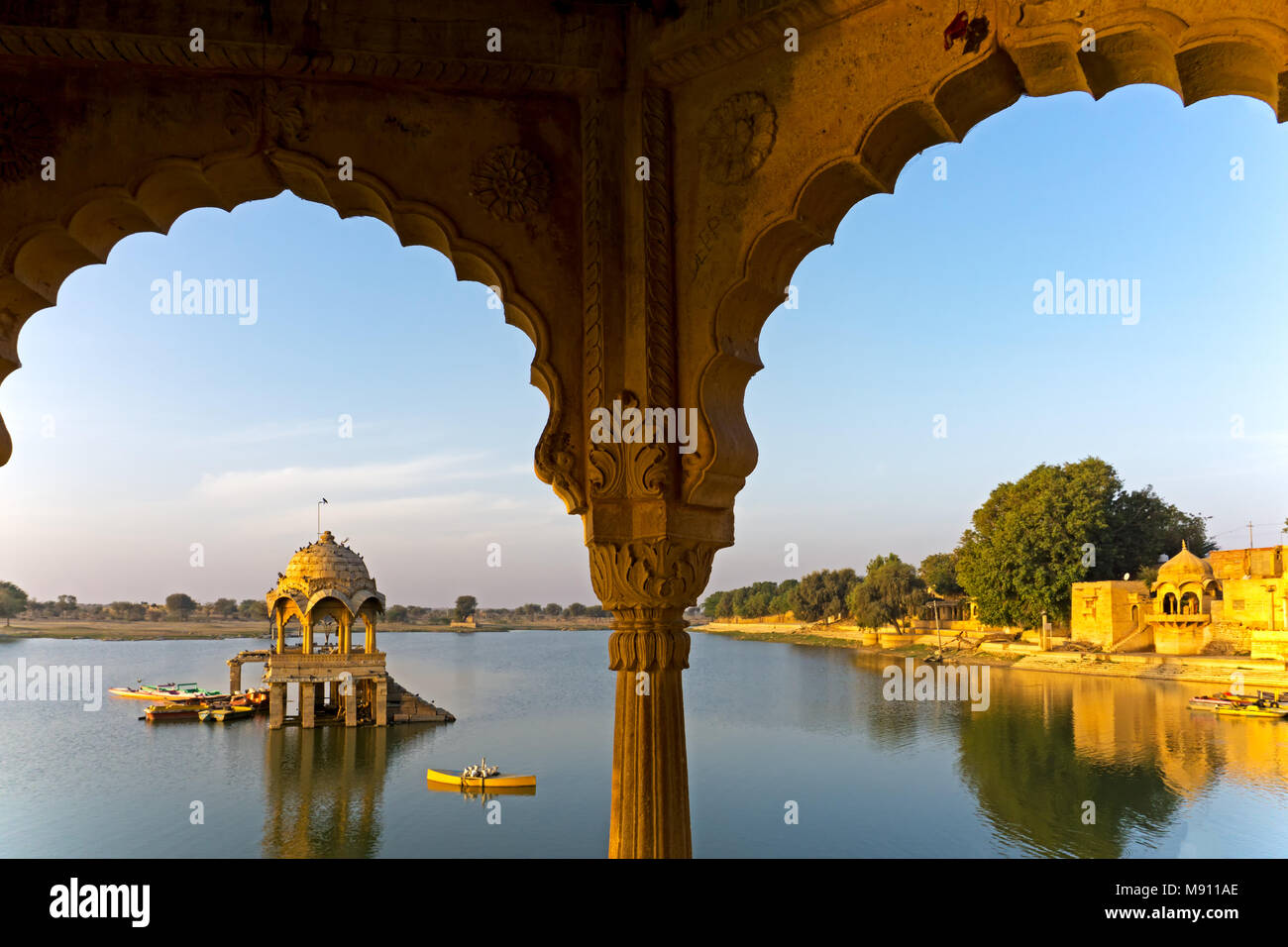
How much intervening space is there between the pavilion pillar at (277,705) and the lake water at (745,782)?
1.19 feet

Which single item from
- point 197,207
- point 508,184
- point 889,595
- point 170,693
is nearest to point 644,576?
point 508,184

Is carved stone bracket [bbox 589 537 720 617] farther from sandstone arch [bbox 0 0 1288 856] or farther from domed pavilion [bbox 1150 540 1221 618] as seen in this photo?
domed pavilion [bbox 1150 540 1221 618]

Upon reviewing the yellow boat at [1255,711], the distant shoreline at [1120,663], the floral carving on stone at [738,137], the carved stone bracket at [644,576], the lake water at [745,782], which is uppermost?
the floral carving on stone at [738,137]

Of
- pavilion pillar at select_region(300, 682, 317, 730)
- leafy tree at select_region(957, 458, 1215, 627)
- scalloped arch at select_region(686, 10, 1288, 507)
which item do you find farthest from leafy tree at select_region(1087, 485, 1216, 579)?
scalloped arch at select_region(686, 10, 1288, 507)

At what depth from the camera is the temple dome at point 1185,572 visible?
115 ft

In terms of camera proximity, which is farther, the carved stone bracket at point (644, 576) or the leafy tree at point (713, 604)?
the leafy tree at point (713, 604)

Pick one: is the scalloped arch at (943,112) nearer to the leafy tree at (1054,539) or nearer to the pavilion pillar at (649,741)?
the pavilion pillar at (649,741)

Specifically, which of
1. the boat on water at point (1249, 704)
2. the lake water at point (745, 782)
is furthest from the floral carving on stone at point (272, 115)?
the boat on water at point (1249, 704)

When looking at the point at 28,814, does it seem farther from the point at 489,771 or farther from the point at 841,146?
the point at 841,146

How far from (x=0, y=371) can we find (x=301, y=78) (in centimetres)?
139

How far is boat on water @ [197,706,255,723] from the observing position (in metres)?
36.3

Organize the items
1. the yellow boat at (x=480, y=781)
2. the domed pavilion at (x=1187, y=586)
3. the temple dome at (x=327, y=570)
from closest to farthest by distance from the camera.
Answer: the temple dome at (x=327, y=570), the yellow boat at (x=480, y=781), the domed pavilion at (x=1187, y=586)

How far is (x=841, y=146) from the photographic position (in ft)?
9.64
